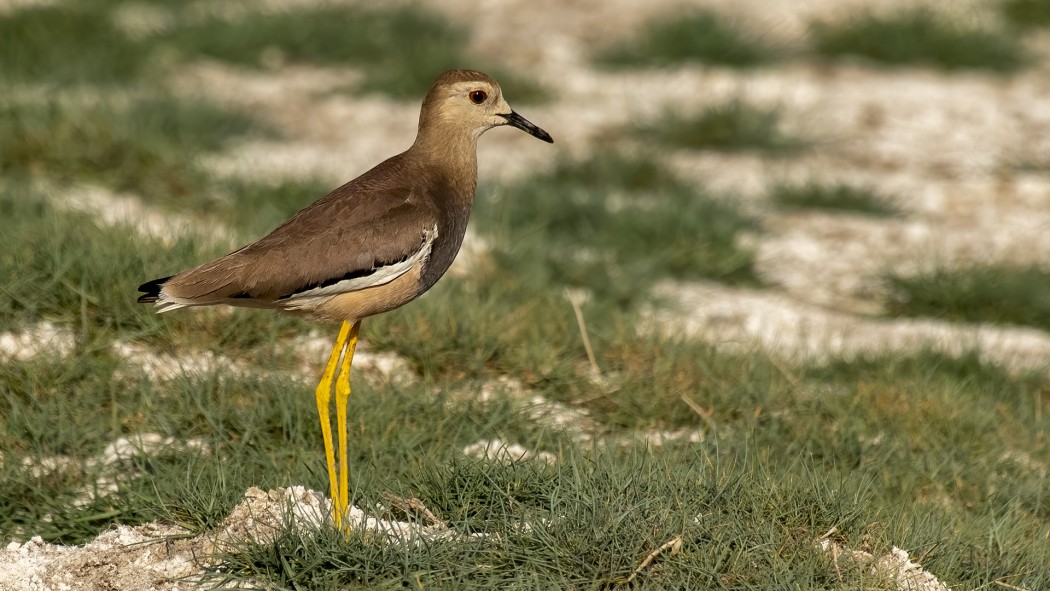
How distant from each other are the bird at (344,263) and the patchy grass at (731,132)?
5705mm

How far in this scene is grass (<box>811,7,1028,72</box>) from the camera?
11.6 m

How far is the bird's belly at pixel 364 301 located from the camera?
14.8 feet

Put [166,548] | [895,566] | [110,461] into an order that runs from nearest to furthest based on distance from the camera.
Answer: [895,566], [166,548], [110,461]

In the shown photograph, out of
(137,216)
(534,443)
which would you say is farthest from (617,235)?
(534,443)

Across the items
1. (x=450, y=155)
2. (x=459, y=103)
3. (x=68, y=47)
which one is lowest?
(x=68, y=47)

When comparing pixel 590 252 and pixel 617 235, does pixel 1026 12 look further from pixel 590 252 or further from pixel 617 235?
pixel 590 252

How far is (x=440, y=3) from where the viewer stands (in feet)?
43.4

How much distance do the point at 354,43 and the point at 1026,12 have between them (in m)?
6.79

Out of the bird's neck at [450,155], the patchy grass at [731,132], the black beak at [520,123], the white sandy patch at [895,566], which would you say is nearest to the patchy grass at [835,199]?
the patchy grass at [731,132]

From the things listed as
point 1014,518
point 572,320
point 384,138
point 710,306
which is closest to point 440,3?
point 384,138

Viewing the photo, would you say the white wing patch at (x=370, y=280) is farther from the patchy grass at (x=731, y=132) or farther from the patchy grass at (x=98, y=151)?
the patchy grass at (x=731, y=132)

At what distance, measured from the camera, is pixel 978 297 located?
7754 millimetres

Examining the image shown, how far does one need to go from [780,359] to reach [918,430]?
0.90m

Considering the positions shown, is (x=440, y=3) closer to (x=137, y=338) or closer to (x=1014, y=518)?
(x=137, y=338)
